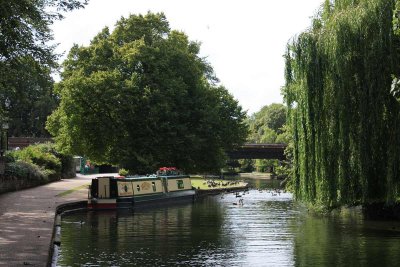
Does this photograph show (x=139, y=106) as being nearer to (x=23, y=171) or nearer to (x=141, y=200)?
(x=141, y=200)

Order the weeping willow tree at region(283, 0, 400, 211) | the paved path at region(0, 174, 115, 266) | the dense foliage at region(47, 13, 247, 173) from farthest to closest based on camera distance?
1. the dense foliage at region(47, 13, 247, 173)
2. the weeping willow tree at region(283, 0, 400, 211)
3. the paved path at region(0, 174, 115, 266)

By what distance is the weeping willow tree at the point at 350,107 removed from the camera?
2081 centimetres

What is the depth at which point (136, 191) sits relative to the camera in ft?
112

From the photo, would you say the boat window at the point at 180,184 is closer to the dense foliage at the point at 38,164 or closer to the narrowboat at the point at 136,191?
the narrowboat at the point at 136,191

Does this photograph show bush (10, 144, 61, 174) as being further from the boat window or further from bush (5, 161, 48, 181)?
the boat window

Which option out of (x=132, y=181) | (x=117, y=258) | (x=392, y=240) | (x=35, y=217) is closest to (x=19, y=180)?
(x=132, y=181)

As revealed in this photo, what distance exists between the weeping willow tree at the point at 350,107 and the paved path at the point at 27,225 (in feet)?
34.4

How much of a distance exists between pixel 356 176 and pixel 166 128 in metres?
20.7

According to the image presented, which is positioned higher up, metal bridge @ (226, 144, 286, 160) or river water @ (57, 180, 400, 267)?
metal bridge @ (226, 144, 286, 160)

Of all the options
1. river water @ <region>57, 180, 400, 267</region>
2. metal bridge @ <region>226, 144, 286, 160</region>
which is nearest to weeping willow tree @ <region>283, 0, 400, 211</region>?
river water @ <region>57, 180, 400, 267</region>

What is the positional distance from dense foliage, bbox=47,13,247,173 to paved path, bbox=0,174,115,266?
8.79 meters

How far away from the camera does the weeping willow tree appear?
68.3 feet

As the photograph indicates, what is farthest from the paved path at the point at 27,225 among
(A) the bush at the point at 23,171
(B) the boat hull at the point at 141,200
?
(A) the bush at the point at 23,171

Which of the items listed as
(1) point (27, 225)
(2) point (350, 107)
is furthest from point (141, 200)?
(2) point (350, 107)
